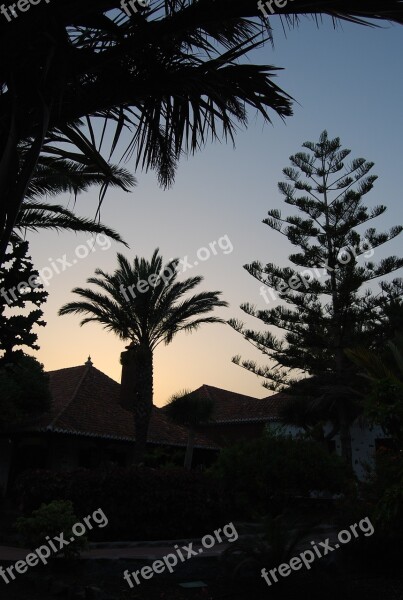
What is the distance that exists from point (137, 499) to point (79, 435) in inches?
340

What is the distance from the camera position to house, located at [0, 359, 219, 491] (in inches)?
733

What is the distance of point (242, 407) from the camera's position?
27.1 metres

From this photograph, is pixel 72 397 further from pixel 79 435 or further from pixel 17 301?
pixel 17 301

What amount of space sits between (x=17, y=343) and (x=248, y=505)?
33.4ft

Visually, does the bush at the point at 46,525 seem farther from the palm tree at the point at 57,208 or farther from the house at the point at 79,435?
the house at the point at 79,435

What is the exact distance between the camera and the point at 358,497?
8.39 meters

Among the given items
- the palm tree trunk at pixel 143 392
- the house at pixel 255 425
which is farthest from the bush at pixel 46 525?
the house at pixel 255 425

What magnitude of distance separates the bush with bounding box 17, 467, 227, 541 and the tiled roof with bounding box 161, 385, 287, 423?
1239 centimetres

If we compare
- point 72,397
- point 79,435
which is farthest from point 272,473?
point 72,397

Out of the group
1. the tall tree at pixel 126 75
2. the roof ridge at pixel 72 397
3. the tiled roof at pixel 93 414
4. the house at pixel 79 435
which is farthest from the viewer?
the tiled roof at pixel 93 414

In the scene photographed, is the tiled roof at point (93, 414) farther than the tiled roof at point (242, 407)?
No

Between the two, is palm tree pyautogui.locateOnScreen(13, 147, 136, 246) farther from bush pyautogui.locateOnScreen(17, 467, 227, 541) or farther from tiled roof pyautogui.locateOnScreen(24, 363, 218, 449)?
tiled roof pyautogui.locateOnScreen(24, 363, 218, 449)

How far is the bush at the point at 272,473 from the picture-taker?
41.4ft

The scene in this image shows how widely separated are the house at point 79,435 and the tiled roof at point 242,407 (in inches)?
105
